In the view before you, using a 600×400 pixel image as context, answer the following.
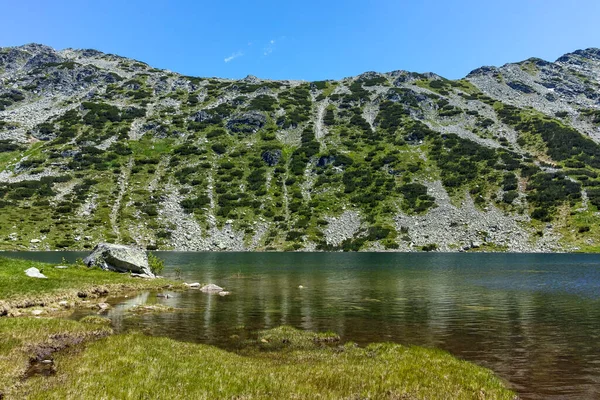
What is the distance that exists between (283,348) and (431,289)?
104 feet

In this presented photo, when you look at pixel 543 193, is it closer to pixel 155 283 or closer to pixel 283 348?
pixel 155 283

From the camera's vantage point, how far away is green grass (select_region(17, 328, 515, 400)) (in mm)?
12008

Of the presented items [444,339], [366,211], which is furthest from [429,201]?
[444,339]

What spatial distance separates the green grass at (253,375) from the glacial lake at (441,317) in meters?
3.08

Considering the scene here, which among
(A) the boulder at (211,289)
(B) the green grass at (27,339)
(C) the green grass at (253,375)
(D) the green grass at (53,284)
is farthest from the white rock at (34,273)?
(C) the green grass at (253,375)

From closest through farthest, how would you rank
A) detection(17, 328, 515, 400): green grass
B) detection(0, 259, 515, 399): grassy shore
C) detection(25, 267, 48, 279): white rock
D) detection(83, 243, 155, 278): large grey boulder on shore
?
detection(17, 328, 515, 400): green grass
detection(0, 259, 515, 399): grassy shore
detection(25, 267, 48, 279): white rock
detection(83, 243, 155, 278): large grey boulder on shore

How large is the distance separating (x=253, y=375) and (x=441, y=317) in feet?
70.8

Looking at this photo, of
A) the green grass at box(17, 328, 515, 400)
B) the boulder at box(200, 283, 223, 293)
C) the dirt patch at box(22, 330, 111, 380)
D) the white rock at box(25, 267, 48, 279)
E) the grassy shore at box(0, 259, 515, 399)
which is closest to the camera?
the green grass at box(17, 328, 515, 400)

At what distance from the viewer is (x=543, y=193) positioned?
442 ft

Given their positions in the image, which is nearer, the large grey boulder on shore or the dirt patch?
the dirt patch

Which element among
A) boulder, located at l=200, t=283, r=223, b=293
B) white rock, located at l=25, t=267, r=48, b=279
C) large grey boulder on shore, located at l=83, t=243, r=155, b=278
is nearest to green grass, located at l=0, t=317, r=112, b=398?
white rock, located at l=25, t=267, r=48, b=279

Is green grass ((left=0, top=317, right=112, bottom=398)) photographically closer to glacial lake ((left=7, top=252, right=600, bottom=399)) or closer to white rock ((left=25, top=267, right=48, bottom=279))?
glacial lake ((left=7, top=252, right=600, bottom=399))

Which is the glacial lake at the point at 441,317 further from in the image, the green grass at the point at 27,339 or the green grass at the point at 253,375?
the green grass at the point at 27,339

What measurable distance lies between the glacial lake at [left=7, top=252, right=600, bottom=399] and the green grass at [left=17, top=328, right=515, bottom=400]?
308cm
